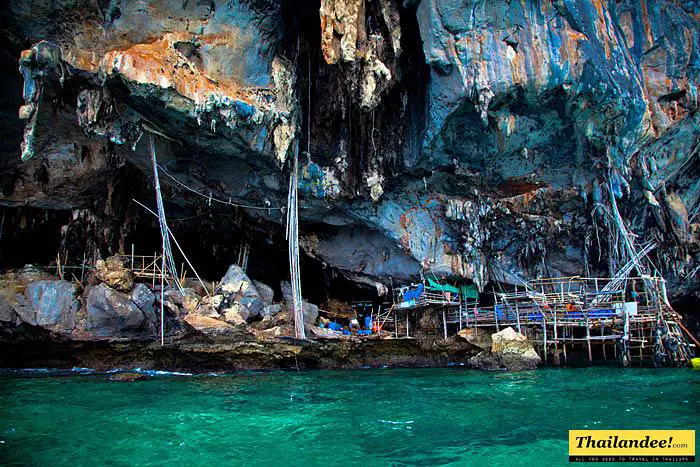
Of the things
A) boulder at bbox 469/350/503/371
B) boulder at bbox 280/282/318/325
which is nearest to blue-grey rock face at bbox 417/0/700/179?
boulder at bbox 469/350/503/371

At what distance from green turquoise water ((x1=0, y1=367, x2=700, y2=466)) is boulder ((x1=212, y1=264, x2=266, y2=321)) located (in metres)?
4.05

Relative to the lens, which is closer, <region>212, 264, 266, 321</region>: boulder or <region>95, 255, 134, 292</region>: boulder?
<region>95, 255, 134, 292</region>: boulder

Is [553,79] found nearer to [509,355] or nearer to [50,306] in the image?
[509,355]

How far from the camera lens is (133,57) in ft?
39.4

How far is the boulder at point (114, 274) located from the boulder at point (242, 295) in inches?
107

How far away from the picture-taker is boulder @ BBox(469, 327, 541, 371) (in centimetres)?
1389

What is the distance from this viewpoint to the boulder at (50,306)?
1351 centimetres

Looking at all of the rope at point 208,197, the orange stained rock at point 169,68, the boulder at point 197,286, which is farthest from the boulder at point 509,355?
the orange stained rock at point 169,68

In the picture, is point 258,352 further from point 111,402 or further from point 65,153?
point 65,153

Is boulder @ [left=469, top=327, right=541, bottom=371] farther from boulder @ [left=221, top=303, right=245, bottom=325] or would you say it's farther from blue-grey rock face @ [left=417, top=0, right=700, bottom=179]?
boulder @ [left=221, top=303, right=245, bottom=325]

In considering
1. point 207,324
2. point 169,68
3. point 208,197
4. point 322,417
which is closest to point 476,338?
point 207,324

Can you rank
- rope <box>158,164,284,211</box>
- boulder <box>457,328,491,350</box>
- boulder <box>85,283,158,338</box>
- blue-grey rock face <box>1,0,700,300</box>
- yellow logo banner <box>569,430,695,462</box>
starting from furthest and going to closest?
boulder <box>457,328,491,350</box> → rope <box>158,164,284,211</box> → boulder <box>85,283,158,338</box> → blue-grey rock face <box>1,0,700,300</box> → yellow logo banner <box>569,430,695,462</box>

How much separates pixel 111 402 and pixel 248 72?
30.0 ft

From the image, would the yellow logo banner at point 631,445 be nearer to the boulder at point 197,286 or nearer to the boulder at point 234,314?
the boulder at point 234,314
